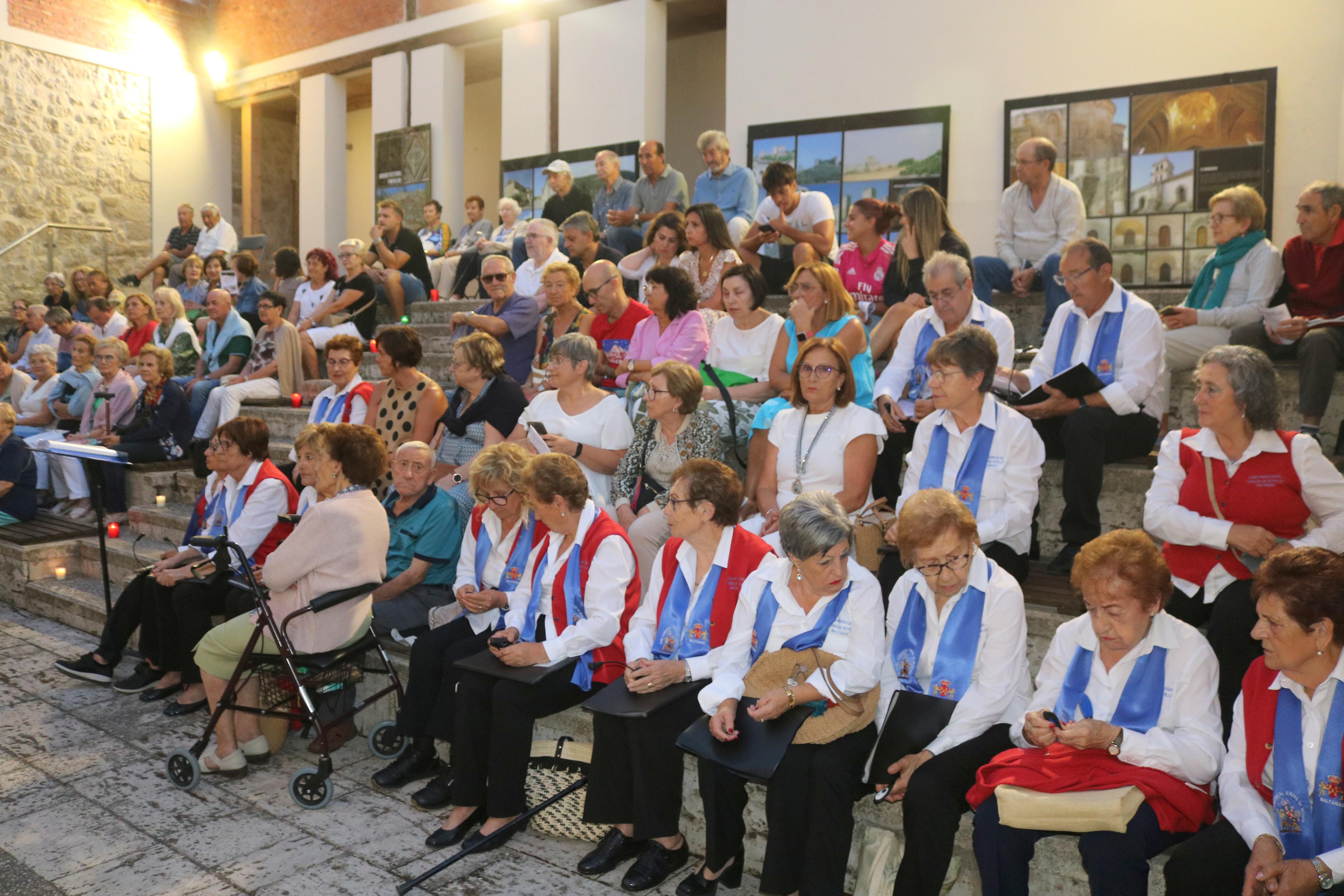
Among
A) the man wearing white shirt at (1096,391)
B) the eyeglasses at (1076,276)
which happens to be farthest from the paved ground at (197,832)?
the eyeglasses at (1076,276)

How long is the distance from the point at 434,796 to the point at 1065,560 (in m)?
2.59

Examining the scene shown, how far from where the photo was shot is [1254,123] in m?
7.27

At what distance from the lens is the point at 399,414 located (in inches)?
233

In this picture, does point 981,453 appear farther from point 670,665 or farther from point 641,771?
point 641,771

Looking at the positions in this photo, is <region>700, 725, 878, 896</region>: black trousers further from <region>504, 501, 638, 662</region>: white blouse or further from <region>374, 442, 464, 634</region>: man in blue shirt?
<region>374, 442, 464, 634</region>: man in blue shirt

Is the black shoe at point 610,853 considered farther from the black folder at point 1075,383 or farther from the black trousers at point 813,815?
the black folder at point 1075,383

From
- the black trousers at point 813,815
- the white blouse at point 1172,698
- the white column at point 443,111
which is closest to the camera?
the white blouse at point 1172,698

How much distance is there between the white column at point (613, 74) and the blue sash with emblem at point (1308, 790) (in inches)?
388

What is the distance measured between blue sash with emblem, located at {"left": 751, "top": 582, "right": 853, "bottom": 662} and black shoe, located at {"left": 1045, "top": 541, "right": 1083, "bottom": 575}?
1.33 meters

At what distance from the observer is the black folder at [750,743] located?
2.86 metres

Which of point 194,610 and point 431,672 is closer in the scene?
point 431,672

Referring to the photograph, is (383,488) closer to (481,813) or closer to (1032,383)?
(481,813)

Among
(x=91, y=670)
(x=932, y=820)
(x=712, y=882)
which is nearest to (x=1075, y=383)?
(x=932, y=820)

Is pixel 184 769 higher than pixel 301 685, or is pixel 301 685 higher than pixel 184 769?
pixel 301 685
